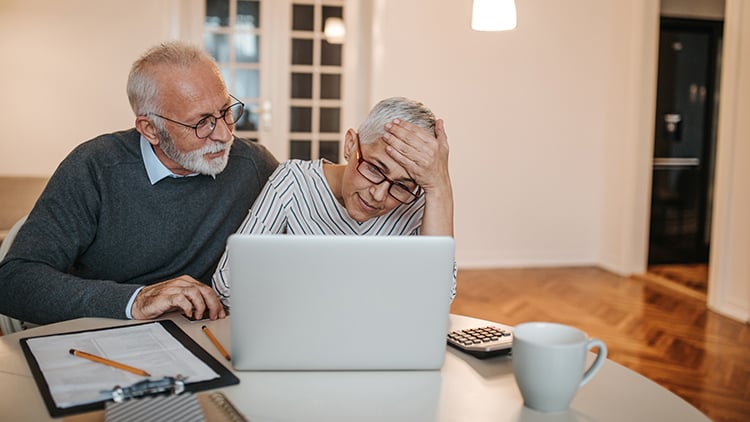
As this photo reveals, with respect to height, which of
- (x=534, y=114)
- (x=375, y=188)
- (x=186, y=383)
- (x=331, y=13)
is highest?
(x=331, y=13)

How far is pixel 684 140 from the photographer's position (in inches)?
238

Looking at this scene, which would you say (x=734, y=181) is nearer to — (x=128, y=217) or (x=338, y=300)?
(x=128, y=217)

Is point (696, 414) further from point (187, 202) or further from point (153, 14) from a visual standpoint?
point (153, 14)

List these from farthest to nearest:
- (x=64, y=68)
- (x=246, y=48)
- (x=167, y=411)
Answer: (x=246, y=48), (x=64, y=68), (x=167, y=411)

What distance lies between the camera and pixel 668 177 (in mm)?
6082

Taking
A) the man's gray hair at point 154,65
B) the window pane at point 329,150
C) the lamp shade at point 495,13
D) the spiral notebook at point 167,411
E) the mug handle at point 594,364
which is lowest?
the spiral notebook at point 167,411

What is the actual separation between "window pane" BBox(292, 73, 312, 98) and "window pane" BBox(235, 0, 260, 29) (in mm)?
513

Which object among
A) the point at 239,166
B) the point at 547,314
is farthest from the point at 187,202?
the point at 547,314

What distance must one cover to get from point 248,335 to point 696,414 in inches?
25.7

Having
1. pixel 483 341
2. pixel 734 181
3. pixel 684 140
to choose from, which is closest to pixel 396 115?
pixel 483 341

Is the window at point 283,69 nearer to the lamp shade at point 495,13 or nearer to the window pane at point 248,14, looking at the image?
the window pane at point 248,14

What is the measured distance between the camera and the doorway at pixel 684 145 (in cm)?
596

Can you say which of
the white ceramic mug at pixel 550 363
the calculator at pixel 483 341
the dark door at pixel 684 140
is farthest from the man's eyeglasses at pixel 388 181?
the dark door at pixel 684 140

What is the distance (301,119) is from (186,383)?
5087 mm
